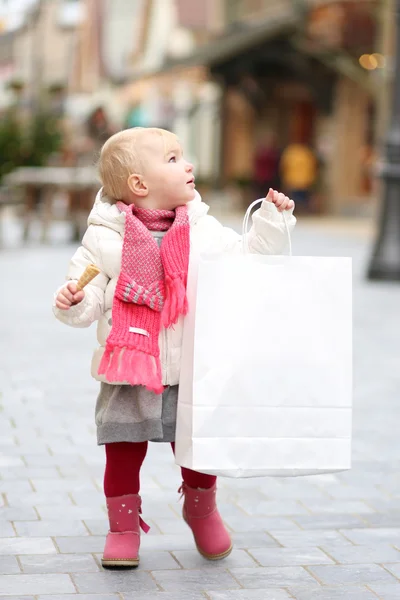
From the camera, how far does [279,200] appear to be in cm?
365

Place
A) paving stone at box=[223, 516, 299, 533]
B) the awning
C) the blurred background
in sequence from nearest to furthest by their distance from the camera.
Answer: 1. paving stone at box=[223, 516, 299, 533]
2. the blurred background
3. the awning

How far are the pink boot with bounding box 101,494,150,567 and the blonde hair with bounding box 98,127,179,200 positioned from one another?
90 centimetres

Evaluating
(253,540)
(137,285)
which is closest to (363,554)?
(253,540)

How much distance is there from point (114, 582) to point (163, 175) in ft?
3.79

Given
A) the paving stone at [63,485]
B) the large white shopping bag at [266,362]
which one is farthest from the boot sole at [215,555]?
the paving stone at [63,485]

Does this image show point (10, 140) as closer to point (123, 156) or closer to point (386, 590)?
point (123, 156)

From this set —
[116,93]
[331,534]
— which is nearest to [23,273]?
[331,534]

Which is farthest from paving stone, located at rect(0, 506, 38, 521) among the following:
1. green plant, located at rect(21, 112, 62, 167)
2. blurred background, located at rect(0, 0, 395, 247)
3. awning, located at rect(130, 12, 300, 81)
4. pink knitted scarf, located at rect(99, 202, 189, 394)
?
awning, located at rect(130, 12, 300, 81)

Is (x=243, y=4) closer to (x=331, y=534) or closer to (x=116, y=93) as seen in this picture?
(x=116, y=93)

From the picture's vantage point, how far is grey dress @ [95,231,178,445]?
12.1 ft

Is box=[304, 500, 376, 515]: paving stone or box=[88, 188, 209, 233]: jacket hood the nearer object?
box=[88, 188, 209, 233]: jacket hood

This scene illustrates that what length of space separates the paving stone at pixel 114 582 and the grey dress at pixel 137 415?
0.38m

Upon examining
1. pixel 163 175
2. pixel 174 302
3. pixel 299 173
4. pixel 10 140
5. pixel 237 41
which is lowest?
pixel 174 302

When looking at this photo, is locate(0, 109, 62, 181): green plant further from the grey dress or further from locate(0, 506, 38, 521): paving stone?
the grey dress
